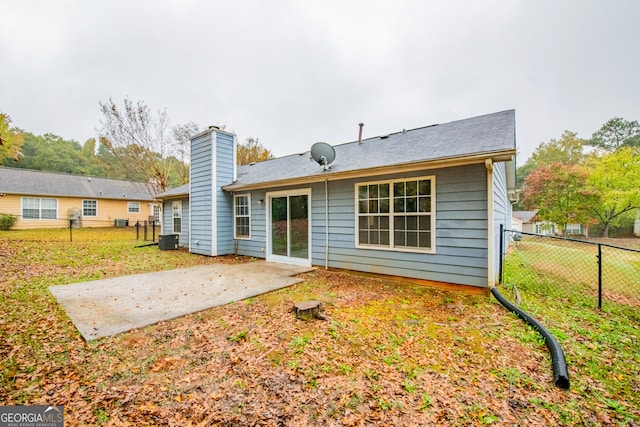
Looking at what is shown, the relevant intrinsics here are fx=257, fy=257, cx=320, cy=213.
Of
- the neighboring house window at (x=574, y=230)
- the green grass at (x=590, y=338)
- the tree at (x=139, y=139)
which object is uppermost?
the tree at (x=139, y=139)

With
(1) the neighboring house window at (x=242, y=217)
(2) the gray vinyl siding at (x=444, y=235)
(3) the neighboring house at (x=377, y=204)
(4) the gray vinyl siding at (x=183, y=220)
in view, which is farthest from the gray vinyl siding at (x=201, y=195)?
(2) the gray vinyl siding at (x=444, y=235)

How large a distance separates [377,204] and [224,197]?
5738 millimetres

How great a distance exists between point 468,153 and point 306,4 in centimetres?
812

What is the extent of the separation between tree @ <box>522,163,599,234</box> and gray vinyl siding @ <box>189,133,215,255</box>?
2447 centimetres

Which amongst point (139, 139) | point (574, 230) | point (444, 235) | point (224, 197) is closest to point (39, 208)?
point (139, 139)

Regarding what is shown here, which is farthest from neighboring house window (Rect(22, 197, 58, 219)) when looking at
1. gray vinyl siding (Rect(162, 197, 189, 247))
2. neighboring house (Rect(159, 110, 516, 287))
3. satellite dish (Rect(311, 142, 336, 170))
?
satellite dish (Rect(311, 142, 336, 170))

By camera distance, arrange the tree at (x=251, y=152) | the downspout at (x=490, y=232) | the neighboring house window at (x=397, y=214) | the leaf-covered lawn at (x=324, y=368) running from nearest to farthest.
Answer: the leaf-covered lawn at (x=324, y=368)
the downspout at (x=490, y=232)
the neighboring house window at (x=397, y=214)
the tree at (x=251, y=152)

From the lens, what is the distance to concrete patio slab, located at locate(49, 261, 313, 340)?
354cm

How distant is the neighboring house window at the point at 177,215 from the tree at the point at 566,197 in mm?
25586

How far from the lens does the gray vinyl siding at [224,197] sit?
895 cm

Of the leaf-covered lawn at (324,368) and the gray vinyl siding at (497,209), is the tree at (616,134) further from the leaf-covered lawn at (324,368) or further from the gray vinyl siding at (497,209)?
the leaf-covered lawn at (324,368)

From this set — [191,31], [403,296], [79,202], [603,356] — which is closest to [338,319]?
[403,296]

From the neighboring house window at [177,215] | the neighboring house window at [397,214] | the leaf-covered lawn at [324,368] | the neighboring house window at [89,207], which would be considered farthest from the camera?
the neighboring house window at [89,207]

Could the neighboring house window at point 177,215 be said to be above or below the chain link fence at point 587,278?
above
